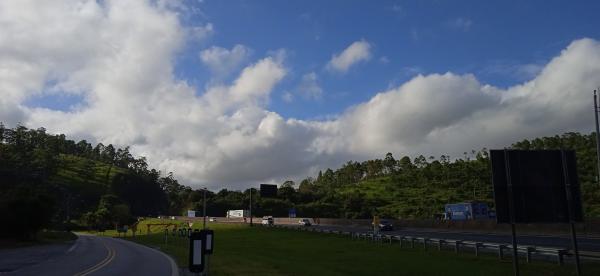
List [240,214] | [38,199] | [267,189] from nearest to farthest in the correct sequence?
[38,199] → [267,189] → [240,214]

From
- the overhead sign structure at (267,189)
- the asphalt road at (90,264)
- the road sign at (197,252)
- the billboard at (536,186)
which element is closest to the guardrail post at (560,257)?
the billboard at (536,186)

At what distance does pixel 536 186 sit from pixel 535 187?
46 millimetres

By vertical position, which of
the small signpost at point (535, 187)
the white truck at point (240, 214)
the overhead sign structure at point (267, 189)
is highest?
the overhead sign structure at point (267, 189)

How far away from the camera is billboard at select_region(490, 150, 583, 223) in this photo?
45.2ft

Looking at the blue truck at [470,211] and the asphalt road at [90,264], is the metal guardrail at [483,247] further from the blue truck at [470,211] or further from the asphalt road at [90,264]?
the blue truck at [470,211]

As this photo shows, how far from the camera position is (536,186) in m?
14.1

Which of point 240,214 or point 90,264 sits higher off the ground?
point 240,214

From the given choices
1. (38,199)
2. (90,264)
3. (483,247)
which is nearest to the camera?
(90,264)

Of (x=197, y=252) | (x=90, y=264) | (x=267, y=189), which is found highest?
(x=267, y=189)

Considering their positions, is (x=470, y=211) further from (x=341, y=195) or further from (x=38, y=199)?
(x=341, y=195)

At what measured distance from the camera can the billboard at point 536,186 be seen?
13773mm

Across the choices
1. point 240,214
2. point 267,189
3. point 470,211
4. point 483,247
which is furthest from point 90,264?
point 240,214

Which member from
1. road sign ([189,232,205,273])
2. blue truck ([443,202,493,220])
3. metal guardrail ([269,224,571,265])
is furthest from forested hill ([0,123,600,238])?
road sign ([189,232,205,273])

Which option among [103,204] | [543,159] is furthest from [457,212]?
[103,204]
